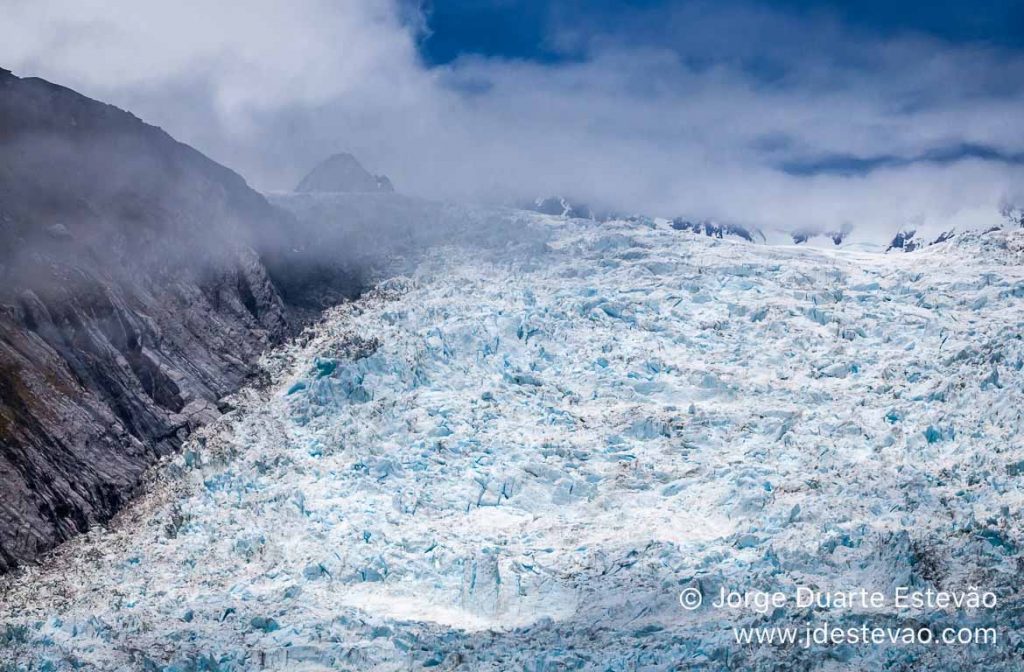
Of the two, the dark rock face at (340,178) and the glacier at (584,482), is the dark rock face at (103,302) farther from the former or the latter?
the dark rock face at (340,178)

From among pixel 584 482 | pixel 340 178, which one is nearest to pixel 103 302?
pixel 584 482

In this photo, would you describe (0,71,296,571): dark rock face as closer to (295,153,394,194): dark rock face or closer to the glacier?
the glacier

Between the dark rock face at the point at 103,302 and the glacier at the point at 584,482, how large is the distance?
6.31ft

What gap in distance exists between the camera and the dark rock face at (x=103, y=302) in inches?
1664

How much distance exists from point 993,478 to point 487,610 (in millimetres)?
19723

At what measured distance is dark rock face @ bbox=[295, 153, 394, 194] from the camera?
79000mm

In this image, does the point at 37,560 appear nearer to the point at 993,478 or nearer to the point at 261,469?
the point at 261,469

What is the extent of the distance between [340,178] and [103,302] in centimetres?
3358

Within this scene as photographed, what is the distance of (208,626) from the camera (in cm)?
3738

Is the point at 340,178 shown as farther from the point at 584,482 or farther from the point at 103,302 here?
the point at 584,482

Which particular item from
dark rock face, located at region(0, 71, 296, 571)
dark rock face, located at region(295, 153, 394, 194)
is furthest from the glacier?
dark rock face, located at region(295, 153, 394, 194)

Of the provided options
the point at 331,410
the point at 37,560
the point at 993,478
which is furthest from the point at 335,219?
the point at 993,478

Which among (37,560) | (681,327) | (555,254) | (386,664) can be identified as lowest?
(386,664)

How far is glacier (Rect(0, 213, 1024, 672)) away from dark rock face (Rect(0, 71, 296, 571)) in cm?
192
